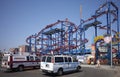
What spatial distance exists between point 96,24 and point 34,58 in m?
25.5

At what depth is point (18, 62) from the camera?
20.7 metres

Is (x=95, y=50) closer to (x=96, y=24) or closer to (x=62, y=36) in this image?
(x=96, y=24)

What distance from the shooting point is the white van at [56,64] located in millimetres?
16047

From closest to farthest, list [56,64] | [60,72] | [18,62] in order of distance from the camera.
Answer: [56,64] < [60,72] < [18,62]

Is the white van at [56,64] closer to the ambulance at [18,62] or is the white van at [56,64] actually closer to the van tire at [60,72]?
the van tire at [60,72]

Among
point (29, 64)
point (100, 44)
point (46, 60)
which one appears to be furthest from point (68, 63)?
point (100, 44)

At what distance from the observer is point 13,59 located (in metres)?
20.1

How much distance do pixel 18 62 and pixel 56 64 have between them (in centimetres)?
678

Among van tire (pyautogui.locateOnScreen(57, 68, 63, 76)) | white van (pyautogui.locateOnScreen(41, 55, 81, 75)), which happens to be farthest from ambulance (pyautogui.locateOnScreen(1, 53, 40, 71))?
van tire (pyautogui.locateOnScreen(57, 68, 63, 76))

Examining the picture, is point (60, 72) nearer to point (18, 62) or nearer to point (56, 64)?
point (56, 64)

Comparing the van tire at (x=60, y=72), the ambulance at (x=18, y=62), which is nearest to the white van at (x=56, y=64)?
the van tire at (x=60, y=72)

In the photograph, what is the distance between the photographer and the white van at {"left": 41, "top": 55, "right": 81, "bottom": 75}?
16.0 metres

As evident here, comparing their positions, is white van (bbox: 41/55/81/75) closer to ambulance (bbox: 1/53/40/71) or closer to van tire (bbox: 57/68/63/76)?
van tire (bbox: 57/68/63/76)

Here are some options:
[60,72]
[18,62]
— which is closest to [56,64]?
[60,72]
